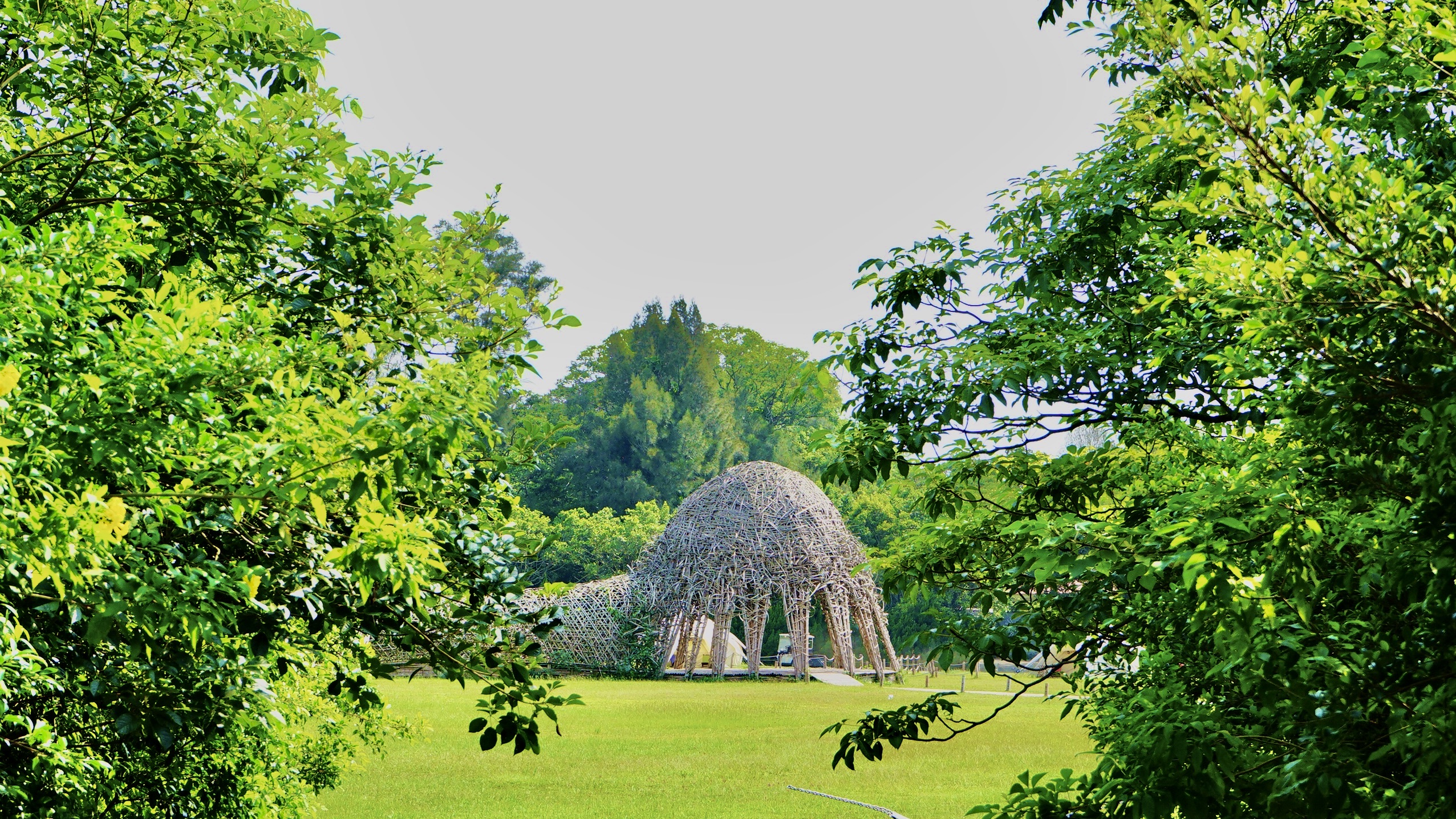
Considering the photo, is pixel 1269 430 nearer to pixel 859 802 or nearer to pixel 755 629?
pixel 859 802

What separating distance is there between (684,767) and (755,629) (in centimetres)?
1684

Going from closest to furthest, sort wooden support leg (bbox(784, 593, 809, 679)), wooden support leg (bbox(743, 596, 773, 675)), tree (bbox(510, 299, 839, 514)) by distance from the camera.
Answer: wooden support leg (bbox(784, 593, 809, 679))
wooden support leg (bbox(743, 596, 773, 675))
tree (bbox(510, 299, 839, 514))

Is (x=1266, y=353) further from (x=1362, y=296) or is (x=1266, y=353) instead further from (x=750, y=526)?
(x=750, y=526)

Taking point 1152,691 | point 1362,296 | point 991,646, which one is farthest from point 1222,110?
point 991,646

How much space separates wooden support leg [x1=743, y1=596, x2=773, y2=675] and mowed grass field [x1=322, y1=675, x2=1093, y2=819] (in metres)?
7.62

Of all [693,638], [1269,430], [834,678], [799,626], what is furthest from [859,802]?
[834,678]

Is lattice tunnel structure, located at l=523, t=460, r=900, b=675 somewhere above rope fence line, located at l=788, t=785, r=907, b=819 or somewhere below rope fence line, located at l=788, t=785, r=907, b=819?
above

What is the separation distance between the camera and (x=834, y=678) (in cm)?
3241

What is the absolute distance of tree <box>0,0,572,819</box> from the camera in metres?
2.94

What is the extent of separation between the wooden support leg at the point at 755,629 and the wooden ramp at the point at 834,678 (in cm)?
198

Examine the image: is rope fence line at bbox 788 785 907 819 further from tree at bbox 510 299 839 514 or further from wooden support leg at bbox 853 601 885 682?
tree at bbox 510 299 839 514

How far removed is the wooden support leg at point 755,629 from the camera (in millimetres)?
30688

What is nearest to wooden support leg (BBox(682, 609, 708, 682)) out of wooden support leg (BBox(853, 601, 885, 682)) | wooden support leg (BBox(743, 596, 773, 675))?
wooden support leg (BBox(743, 596, 773, 675))

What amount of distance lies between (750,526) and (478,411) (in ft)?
89.2
